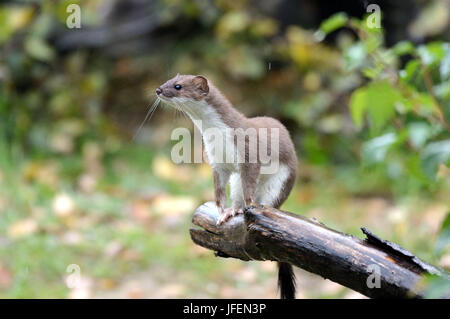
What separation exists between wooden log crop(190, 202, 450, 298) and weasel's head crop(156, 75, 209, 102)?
68cm

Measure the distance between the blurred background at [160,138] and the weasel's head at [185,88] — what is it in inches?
67.9

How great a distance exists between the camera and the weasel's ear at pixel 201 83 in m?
2.70

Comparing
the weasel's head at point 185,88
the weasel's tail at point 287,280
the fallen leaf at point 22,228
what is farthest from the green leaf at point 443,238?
the fallen leaf at point 22,228

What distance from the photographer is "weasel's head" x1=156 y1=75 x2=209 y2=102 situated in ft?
8.69

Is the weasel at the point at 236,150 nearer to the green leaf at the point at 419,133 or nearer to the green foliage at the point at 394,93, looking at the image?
the green foliage at the point at 394,93

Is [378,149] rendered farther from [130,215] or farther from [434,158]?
[130,215]

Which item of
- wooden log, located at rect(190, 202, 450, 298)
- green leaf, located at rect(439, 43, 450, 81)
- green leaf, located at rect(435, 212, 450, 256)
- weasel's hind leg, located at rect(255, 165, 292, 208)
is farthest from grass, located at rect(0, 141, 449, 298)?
wooden log, located at rect(190, 202, 450, 298)

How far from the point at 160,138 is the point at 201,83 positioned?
372cm

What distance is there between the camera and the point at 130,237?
466 cm

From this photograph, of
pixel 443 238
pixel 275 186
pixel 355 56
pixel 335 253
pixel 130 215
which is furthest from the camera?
pixel 130 215

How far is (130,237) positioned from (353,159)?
8.80ft

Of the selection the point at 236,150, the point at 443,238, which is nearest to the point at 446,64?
the point at 443,238

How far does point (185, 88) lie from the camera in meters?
2.69
